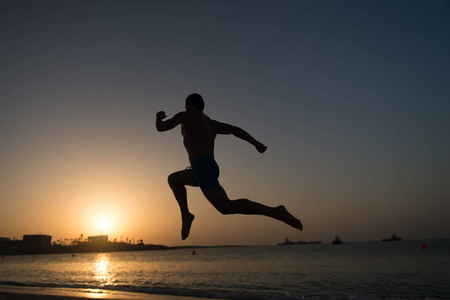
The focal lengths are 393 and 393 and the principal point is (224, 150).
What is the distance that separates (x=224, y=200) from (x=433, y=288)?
3137cm

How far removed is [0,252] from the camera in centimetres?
19012

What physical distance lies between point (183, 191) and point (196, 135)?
2.39ft

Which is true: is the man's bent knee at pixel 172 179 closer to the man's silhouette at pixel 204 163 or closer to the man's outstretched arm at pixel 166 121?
the man's silhouette at pixel 204 163

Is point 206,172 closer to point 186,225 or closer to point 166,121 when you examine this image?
point 166,121

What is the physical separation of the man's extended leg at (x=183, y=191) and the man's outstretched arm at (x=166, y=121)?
1.81 ft

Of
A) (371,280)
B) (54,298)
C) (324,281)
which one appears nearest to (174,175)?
(54,298)

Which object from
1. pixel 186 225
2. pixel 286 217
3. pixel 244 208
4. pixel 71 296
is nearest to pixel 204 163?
pixel 244 208

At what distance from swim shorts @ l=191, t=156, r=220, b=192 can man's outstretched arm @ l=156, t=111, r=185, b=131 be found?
468mm

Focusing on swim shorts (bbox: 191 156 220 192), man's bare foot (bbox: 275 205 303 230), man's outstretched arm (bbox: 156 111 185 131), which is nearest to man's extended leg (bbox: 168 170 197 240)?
swim shorts (bbox: 191 156 220 192)

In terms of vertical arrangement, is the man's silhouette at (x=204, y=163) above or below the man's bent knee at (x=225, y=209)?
above

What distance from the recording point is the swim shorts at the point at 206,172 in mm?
4113

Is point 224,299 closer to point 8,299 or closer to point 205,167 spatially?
point 8,299

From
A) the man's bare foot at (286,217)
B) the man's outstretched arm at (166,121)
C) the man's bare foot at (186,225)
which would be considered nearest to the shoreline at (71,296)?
the man's bare foot at (186,225)

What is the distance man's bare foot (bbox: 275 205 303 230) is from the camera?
4434mm
